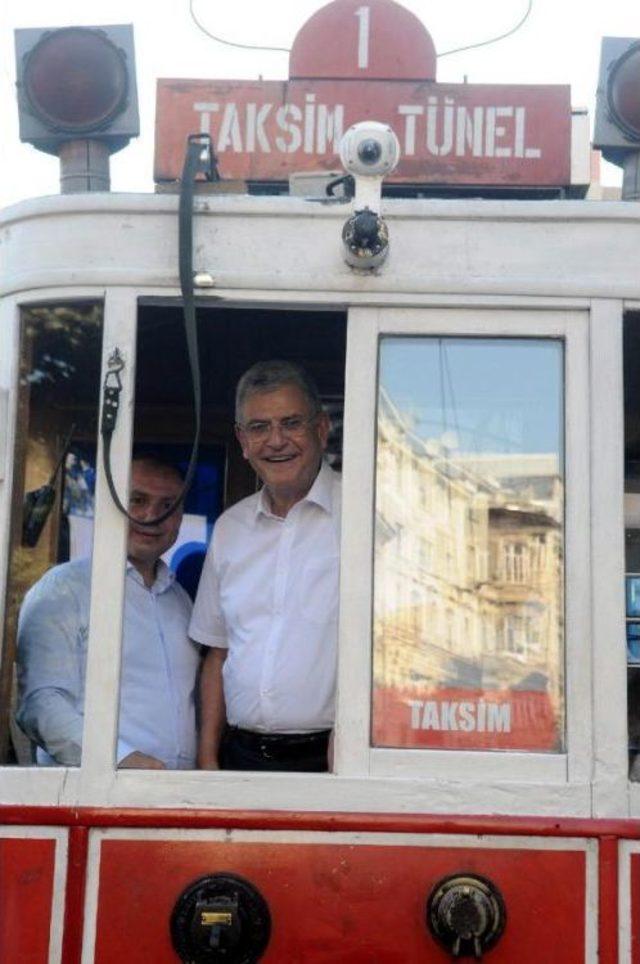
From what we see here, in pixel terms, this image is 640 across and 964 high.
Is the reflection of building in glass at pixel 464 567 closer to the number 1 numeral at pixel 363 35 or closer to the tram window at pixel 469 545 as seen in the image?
the tram window at pixel 469 545

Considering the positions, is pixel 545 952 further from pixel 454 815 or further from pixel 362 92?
pixel 362 92

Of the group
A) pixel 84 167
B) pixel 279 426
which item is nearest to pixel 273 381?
pixel 279 426

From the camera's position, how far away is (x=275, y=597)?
303cm

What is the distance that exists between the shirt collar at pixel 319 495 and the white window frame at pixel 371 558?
1.17ft

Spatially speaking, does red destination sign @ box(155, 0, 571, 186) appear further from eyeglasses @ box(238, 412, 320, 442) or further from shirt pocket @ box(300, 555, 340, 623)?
shirt pocket @ box(300, 555, 340, 623)

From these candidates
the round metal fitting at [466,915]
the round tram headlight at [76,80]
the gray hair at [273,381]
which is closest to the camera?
the round metal fitting at [466,915]

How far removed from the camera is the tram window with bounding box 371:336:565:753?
2732 millimetres

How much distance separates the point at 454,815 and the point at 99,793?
707 millimetres

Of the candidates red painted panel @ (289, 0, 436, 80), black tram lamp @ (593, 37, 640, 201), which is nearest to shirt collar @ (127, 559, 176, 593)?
red painted panel @ (289, 0, 436, 80)

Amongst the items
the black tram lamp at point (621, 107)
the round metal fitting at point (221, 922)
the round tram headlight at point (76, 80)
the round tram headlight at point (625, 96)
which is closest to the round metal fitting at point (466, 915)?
the round metal fitting at point (221, 922)

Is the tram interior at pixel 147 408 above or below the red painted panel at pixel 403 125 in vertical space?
below

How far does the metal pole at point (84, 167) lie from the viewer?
3.04 m

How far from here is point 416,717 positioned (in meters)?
2.73

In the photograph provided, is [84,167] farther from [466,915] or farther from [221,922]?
[466,915]
